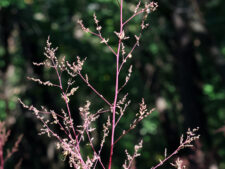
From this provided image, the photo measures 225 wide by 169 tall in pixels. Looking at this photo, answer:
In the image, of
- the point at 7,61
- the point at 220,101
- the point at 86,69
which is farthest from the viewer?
the point at 220,101

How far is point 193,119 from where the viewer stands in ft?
28.4

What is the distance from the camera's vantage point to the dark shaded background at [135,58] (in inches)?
336

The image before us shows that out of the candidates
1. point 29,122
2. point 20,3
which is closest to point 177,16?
point 20,3

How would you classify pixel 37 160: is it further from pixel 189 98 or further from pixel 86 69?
pixel 189 98

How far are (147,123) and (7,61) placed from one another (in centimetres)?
584

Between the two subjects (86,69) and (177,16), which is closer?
(177,16)

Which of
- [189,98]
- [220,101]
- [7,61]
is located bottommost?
[189,98]

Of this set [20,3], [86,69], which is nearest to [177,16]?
[86,69]

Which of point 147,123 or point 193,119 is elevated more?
point 147,123

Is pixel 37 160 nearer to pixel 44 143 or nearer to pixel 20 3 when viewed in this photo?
pixel 44 143

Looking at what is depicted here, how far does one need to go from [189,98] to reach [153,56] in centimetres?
377

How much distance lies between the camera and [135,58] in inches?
449

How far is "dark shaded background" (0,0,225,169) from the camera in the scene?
8.54 meters

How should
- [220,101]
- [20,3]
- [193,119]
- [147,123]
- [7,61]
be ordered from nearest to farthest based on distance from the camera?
[20,3] → [193,119] → [7,61] → [220,101] → [147,123]
